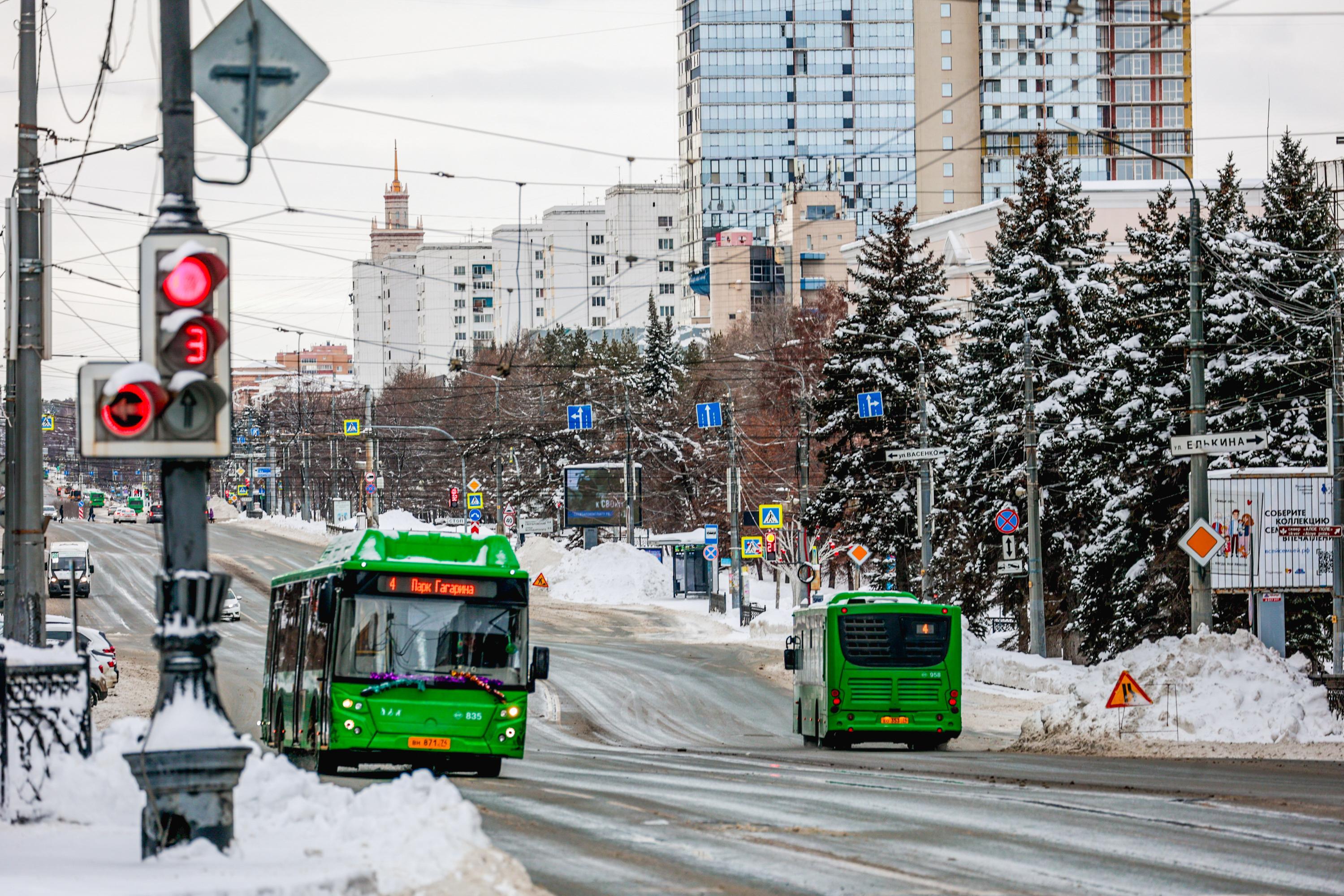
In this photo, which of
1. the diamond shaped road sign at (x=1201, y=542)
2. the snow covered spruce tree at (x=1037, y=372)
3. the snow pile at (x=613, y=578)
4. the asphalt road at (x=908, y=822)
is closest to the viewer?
the asphalt road at (x=908, y=822)

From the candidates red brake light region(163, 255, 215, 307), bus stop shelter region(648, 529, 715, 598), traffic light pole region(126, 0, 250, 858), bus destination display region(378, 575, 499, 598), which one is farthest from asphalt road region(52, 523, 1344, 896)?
bus stop shelter region(648, 529, 715, 598)

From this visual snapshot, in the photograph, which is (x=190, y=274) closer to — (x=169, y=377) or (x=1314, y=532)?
(x=169, y=377)

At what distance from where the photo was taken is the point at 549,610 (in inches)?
2707

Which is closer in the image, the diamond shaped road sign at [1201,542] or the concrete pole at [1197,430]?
the diamond shaped road sign at [1201,542]

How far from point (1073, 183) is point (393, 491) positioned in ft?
272

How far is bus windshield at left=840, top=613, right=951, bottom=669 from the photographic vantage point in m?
29.9

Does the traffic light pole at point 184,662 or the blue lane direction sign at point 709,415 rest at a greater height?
the blue lane direction sign at point 709,415

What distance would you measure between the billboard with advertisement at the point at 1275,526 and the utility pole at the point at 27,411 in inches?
1031

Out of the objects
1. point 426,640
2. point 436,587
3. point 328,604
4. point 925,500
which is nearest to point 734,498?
point 925,500

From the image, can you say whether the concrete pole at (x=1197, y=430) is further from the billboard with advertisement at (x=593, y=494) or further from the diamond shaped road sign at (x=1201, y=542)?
the billboard with advertisement at (x=593, y=494)

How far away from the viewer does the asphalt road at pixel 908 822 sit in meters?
10.5

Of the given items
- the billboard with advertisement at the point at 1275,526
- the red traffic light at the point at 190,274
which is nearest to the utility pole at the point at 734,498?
the billboard with advertisement at the point at 1275,526

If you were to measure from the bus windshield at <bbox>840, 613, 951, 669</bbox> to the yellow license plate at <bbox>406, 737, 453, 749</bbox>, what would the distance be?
11.5 metres

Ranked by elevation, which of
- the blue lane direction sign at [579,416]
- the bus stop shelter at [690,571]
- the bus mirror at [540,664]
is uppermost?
the blue lane direction sign at [579,416]
